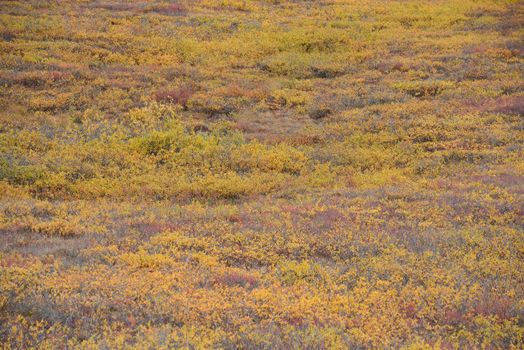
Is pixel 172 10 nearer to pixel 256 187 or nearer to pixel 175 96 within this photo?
pixel 175 96

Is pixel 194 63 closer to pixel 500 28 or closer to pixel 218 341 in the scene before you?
pixel 500 28

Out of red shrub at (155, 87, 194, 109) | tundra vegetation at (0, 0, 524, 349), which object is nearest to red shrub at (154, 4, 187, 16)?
tundra vegetation at (0, 0, 524, 349)

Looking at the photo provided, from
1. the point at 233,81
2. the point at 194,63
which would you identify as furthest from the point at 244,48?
the point at 233,81

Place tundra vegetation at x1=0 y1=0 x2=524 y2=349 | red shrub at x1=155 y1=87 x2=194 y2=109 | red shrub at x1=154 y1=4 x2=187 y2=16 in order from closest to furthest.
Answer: tundra vegetation at x1=0 y1=0 x2=524 y2=349, red shrub at x1=155 y1=87 x2=194 y2=109, red shrub at x1=154 y1=4 x2=187 y2=16

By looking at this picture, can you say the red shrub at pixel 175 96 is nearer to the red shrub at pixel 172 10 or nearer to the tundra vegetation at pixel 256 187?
the tundra vegetation at pixel 256 187

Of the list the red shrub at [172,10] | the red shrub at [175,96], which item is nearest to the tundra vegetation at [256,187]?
the red shrub at [175,96]

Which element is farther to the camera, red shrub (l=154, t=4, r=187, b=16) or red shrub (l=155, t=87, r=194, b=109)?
red shrub (l=154, t=4, r=187, b=16)

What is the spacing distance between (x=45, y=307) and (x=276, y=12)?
145 ft

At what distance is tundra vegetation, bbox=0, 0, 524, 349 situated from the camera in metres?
8.09

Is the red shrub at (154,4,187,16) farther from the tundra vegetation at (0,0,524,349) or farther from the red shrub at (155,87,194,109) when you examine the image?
the red shrub at (155,87,194,109)

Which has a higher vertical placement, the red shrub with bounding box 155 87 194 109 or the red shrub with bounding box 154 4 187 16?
the red shrub with bounding box 154 4 187 16

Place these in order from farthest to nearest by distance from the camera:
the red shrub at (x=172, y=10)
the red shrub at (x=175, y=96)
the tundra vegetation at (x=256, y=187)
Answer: the red shrub at (x=172, y=10) → the red shrub at (x=175, y=96) → the tundra vegetation at (x=256, y=187)

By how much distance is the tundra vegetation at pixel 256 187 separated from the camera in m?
A: 8.09

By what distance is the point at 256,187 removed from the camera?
1689cm
